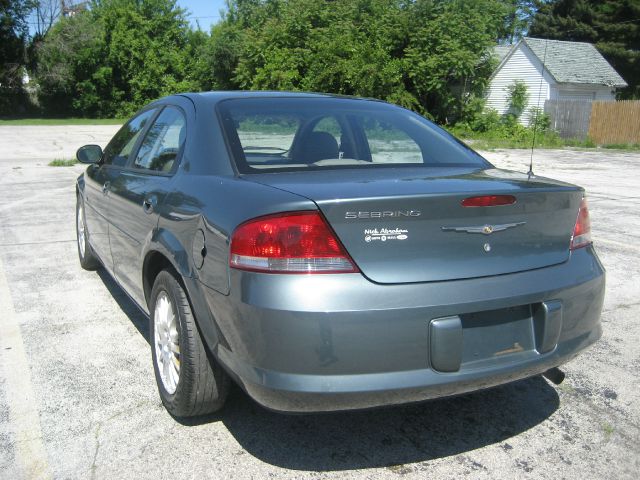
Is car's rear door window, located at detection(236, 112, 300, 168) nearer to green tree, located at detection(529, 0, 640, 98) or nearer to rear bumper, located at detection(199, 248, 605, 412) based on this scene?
rear bumper, located at detection(199, 248, 605, 412)

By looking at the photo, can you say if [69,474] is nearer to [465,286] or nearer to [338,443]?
[338,443]

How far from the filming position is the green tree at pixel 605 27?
→ 4828 centimetres

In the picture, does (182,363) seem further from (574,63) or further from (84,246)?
(574,63)

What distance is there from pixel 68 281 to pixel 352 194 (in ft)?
12.8

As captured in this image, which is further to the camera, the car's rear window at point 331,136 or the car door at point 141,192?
the car door at point 141,192

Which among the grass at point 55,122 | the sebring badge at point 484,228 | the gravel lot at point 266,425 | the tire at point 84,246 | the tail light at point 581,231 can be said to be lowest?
the grass at point 55,122

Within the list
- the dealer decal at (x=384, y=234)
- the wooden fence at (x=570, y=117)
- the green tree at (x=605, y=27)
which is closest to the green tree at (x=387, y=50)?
the wooden fence at (x=570, y=117)

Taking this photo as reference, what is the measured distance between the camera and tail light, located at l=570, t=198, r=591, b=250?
9.45 feet

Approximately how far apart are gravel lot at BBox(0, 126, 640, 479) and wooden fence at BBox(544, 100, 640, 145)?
1057 inches

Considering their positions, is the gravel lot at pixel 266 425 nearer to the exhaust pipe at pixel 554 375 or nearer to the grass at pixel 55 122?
the exhaust pipe at pixel 554 375

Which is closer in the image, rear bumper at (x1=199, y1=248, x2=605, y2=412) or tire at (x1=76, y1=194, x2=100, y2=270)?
rear bumper at (x1=199, y1=248, x2=605, y2=412)

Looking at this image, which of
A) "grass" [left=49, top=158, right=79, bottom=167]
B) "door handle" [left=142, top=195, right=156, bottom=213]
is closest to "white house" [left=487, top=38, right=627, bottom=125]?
"grass" [left=49, top=158, right=79, bottom=167]

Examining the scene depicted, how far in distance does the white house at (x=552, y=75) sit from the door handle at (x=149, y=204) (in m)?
32.0

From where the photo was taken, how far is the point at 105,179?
4438 millimetres
